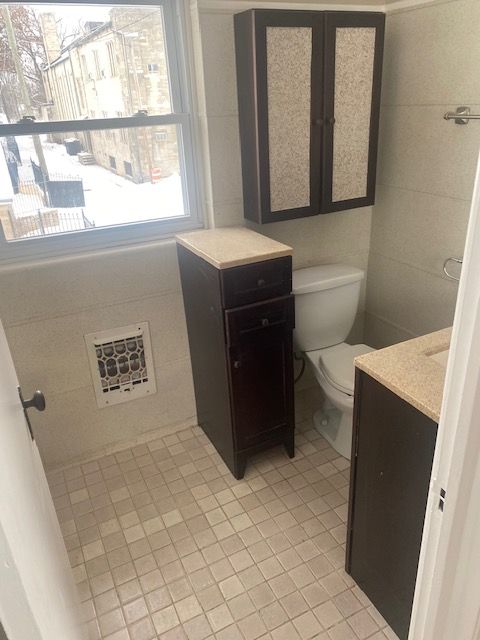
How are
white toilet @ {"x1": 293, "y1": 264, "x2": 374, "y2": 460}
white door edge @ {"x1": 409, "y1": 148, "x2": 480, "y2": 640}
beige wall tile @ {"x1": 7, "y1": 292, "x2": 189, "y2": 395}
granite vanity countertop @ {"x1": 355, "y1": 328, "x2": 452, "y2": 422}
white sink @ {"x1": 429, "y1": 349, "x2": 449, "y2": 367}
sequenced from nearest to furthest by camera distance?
white door edge @ {"x1": 409, "y1": 148, "x2": 480, "y2": 640}
granite vanity countertop @ {"x1": 355, "y1": 328, "x2": 452, "y2": 422}
white sink @ {"x1": 429, "y1": 349, "x2": 449, "y2": 367}
beige wall tile @ {"x1": 7, "y1": 292, "x2": 189, "y2": 395}
white toilet @ {"x1": 293, "y1": 264, "x2": 374, "y2": 460}

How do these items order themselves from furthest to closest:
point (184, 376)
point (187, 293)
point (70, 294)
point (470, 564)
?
point (184, 376) < point (187, 293) < point (70, 294) < point (470, 564)

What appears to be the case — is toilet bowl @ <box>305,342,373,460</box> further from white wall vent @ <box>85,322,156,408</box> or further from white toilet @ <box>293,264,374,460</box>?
white wall vent @ <box>85,322,156,408</box>

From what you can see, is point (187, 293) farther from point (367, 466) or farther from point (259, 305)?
point (367, 466)

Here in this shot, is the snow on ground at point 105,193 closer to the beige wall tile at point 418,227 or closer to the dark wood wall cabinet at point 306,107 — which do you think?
the dark wood wall cabinet at point 306,107

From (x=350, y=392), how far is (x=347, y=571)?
0.66 metres

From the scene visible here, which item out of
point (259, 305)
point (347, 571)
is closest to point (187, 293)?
point (259, 305)

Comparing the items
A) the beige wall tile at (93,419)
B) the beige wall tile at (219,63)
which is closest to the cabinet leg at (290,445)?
the beige wall tile at (93,419)

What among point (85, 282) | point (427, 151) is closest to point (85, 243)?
point (85, 282)

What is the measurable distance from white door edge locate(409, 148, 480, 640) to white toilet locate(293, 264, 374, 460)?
103 cm

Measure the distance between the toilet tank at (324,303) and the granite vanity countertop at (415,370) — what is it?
75cm

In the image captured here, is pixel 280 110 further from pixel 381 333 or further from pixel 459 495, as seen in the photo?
pixel 459 495

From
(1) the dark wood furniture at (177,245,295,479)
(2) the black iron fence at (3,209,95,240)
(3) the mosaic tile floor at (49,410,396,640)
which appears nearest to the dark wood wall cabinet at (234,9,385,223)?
(1) the dark wood furniture at (177,245,295,479)

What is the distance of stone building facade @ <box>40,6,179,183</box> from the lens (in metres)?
1.73

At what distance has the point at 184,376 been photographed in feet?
7.52
